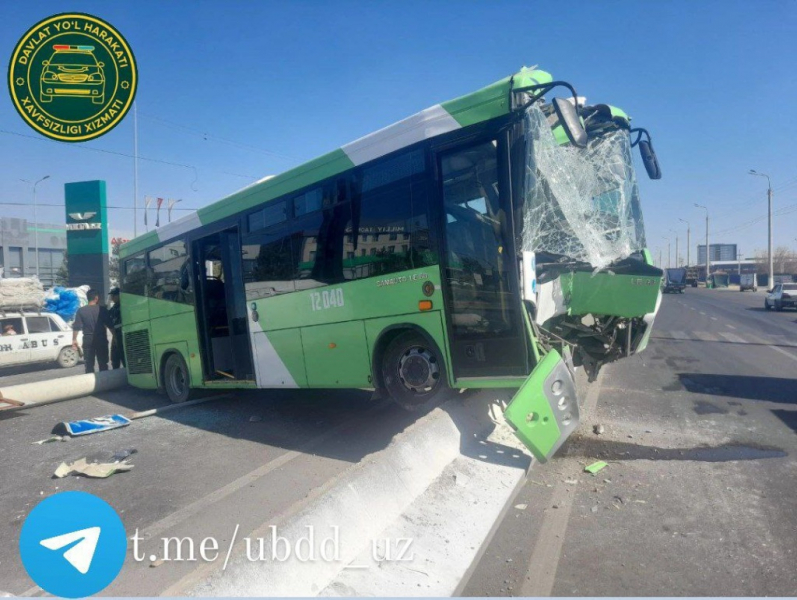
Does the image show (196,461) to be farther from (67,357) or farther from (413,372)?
(67,357)

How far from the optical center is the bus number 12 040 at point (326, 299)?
681cm

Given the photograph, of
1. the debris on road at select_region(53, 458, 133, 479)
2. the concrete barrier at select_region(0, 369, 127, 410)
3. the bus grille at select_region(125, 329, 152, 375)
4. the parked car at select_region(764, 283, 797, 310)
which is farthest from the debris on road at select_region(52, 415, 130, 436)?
the parked car at select_region(764, 283, 797, 310)

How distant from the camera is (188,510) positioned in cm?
502

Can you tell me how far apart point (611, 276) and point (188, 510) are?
4897 mm

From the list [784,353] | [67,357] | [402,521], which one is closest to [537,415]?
[402,521]

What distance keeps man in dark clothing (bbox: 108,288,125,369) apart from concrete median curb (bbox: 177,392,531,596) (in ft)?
31.3

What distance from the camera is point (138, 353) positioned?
11406 mm

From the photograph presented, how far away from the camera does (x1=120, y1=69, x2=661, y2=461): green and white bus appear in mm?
Result: 5266

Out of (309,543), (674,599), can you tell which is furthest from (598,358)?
(309,543)

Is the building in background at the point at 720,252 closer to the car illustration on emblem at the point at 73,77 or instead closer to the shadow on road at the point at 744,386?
the shadow on road at the point at 744,386

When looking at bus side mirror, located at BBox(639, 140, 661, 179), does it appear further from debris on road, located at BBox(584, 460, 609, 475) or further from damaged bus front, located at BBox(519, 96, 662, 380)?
debris on road, located at BBox(584, 460, 609, 475)

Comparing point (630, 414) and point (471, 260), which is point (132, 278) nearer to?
point (471, 260)

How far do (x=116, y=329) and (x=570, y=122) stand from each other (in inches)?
443
